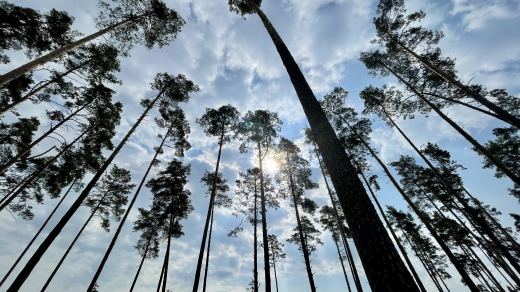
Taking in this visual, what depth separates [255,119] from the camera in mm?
17344

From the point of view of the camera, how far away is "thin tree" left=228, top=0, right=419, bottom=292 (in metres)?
1.65

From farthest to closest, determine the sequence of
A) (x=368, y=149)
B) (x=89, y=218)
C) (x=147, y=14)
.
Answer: (x=89, y=218), (x=368, y=149), (x=147, y=14)

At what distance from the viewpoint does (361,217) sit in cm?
203

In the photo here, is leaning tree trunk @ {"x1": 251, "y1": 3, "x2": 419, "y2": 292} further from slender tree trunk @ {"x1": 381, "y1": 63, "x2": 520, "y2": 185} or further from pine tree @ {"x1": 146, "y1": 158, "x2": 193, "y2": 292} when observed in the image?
pine tree @ {"x1": 146, "y1": 158, "x2": 193, "y2": 292}

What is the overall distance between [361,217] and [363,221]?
0.05 metres

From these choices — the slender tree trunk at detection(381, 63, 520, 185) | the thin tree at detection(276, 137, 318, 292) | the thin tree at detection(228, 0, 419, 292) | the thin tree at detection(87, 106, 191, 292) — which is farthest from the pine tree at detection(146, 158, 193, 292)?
the slender tree trunk at detection(381, 63, 520, 185)

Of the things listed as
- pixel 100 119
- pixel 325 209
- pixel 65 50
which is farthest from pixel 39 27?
pixel 325 209

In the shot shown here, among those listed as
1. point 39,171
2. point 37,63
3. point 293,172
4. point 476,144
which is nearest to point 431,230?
point 476,144

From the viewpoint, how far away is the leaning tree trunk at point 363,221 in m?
1.65

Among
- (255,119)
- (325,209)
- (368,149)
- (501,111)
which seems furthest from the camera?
(325,209)

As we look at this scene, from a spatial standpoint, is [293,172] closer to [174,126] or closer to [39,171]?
[174,126]

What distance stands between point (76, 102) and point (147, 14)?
7.83 metres

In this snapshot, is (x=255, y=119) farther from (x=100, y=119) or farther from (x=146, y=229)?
(x=146, y=229)

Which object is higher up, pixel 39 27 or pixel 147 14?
pixel 147 14
